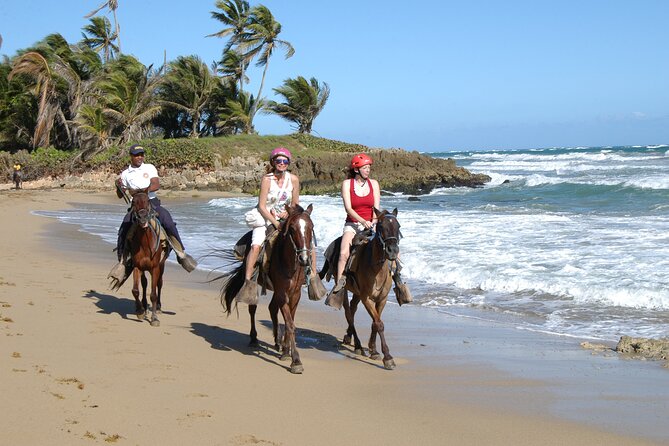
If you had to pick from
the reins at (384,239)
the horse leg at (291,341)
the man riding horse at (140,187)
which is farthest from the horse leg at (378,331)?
the man riding horse at (140,187)

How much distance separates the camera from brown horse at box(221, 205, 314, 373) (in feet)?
22.6

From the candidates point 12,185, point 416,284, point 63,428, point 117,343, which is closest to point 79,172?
point 12,185

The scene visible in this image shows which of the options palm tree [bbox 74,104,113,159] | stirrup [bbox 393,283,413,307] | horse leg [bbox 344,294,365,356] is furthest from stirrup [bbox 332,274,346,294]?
palm tree [bbox 74,104,113,159]

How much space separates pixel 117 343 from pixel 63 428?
9.09 feet

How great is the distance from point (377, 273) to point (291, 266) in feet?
3.09

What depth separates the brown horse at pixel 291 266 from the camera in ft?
22.6

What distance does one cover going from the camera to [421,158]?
4941 centimetres

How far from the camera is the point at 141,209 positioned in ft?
28.0

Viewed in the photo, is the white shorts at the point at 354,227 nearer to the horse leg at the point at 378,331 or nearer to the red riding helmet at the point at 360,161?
the red riding helmet at the point at 360,161

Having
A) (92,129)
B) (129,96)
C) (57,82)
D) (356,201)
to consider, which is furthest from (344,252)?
(57,82)

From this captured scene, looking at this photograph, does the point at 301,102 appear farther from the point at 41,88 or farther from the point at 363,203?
the point at 363,203

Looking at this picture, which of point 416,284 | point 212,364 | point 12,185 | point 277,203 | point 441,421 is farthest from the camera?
point 12,185

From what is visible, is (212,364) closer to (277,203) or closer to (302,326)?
(277,203)

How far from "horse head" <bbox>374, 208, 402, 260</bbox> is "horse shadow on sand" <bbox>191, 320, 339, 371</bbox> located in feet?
4.97
